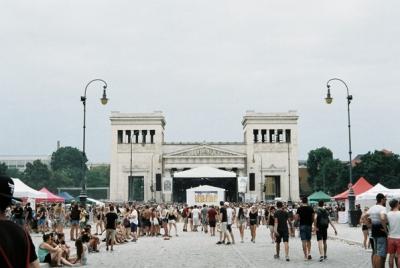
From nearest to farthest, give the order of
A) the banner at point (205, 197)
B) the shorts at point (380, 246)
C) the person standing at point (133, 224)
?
the shorts at point (380, 246), the person standing at point (133, 224), the banner at point (205, 197)

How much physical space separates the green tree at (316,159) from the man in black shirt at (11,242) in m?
144

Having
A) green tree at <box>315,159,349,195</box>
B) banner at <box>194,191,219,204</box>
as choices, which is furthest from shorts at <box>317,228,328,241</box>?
green tree at <box>315,159,349,195</box>

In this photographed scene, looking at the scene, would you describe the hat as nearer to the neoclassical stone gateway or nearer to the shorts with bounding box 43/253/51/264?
the shorts with bounding box 43/253/51/264

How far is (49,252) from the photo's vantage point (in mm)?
16625

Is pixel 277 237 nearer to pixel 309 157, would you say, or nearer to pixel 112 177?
pixel 112 177

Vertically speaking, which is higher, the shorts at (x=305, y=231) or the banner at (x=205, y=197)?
the banner at (x=205, y=197)

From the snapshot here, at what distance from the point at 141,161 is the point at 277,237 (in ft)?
355

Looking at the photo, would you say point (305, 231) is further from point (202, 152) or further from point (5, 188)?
point (202, 152)

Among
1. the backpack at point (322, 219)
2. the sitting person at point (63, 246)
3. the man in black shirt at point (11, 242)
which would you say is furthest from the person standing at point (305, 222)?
the man in black shirt at point (11, 242)

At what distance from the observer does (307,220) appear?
17406mm

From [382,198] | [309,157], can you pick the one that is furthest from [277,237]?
[309,157]

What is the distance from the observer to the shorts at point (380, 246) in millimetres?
11539

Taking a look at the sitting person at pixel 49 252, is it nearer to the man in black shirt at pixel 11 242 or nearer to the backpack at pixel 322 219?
the backpack at pixel 322 219

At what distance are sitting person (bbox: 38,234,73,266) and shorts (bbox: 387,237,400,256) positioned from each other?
28.9ft
